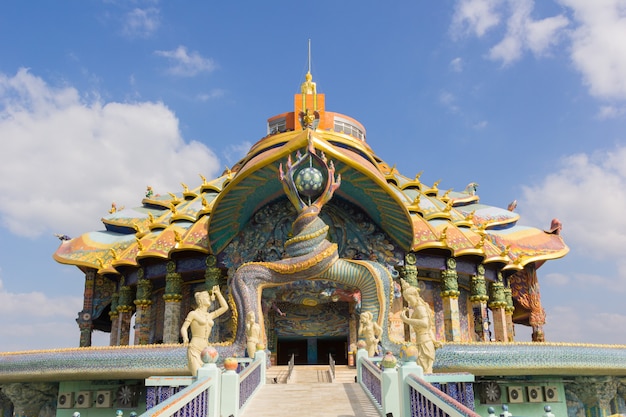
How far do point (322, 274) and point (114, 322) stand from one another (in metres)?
10.7

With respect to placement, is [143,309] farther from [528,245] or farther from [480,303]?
[528,245]

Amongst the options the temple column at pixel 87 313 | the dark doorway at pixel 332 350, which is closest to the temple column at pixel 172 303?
the dark doorway at pixel 332 350

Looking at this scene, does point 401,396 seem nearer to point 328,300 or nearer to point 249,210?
point 328,300

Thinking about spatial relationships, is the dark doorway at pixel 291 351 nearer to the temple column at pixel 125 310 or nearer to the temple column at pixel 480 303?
the temple column at pixel 125 310

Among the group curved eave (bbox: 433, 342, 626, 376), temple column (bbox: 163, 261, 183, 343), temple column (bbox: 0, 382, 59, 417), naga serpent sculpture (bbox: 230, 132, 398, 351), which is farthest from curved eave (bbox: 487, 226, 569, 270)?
temple column (bbox: 0, 382, 59, 417)

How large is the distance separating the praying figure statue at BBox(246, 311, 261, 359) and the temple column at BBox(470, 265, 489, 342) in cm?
917

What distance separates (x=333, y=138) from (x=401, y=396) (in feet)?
47.0

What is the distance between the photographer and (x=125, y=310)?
22.2 m

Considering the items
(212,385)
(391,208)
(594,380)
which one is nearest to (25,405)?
(212,385)

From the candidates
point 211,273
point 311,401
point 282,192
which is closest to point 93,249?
point 211,273

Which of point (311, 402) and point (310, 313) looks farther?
point (310, 313)

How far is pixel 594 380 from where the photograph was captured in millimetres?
14305

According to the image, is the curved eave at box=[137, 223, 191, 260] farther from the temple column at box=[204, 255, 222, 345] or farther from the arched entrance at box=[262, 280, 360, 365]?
the arched entrance at box=[262, 280, 360, 365]

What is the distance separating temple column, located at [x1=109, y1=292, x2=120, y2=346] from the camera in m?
22.1
